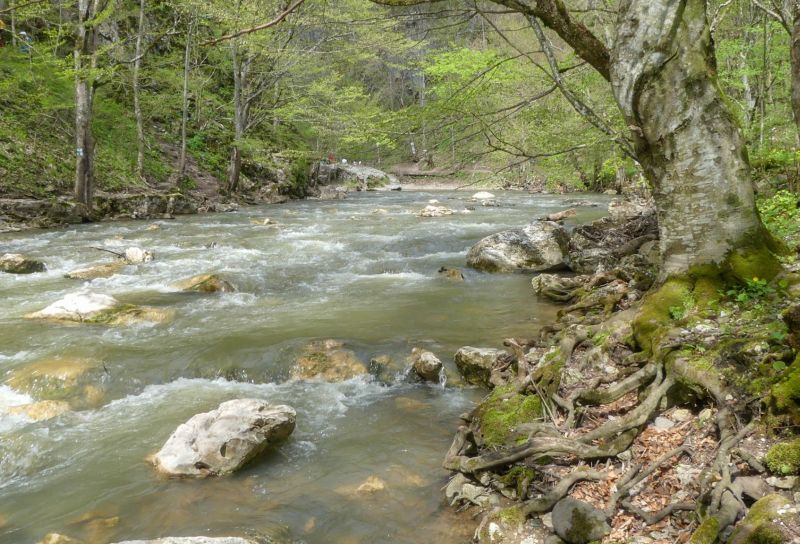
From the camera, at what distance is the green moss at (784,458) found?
2.79 m

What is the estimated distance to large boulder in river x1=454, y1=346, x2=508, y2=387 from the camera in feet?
20.5

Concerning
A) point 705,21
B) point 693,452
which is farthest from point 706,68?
point 693,452

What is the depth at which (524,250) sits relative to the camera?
40.1 ft

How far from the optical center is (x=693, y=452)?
3375 mm

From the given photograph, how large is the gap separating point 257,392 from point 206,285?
4914mm

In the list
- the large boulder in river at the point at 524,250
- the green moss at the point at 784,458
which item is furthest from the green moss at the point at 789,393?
the large boulder in river at the point at 524,250

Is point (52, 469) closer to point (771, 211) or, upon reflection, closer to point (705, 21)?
point (705, 21)

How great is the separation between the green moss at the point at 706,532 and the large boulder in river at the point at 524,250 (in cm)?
944

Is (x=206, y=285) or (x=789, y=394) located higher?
(x=789, y=394)

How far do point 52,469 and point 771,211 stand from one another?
9.61m

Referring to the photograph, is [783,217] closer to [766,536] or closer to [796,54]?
[796,54]

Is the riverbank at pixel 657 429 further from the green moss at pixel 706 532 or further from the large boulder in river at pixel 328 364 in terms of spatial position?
the large boulder in river at pixel 328 364

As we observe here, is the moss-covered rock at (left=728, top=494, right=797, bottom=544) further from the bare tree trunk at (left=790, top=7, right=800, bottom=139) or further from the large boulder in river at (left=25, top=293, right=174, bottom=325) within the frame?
the large boulder in river at (left=25, top=293, right=174, bottom=325)

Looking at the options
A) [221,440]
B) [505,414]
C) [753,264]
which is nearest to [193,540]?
[221,440]
